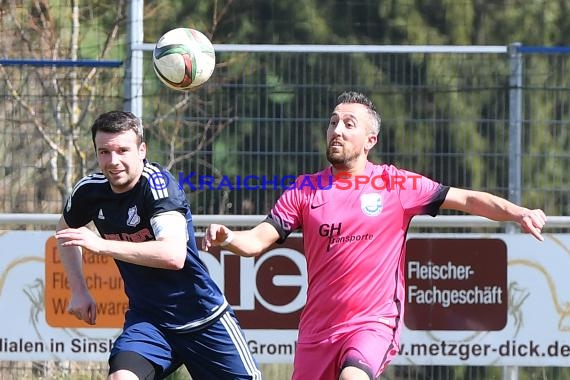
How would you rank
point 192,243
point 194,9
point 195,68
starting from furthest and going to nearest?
point 194,9
point 195,68
point 192,243

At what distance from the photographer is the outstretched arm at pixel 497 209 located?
620cm

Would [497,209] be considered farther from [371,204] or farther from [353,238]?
[353,238]

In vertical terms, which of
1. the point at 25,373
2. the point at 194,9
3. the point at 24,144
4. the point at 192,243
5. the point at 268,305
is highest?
the point at 194,9

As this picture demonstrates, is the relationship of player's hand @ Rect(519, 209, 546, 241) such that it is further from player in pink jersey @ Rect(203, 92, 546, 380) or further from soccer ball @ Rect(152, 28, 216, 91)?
soccer ball @ Rect(152, 28, 216, 91)

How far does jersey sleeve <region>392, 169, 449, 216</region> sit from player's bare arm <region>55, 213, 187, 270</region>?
52.3 inches

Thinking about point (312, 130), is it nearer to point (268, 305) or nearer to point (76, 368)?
point (268, 305)

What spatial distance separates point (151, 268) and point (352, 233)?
113 centimetres

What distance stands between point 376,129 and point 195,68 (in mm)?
1544

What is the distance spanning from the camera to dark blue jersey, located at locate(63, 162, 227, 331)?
6.19 meters

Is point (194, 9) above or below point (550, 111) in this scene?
above

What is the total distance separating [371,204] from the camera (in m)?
6.54

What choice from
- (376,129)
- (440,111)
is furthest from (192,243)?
(440,111)

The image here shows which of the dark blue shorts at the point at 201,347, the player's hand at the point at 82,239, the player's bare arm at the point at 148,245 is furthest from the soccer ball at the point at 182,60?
the player's hand at the point at 82,239

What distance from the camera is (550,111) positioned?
9.05 metres
